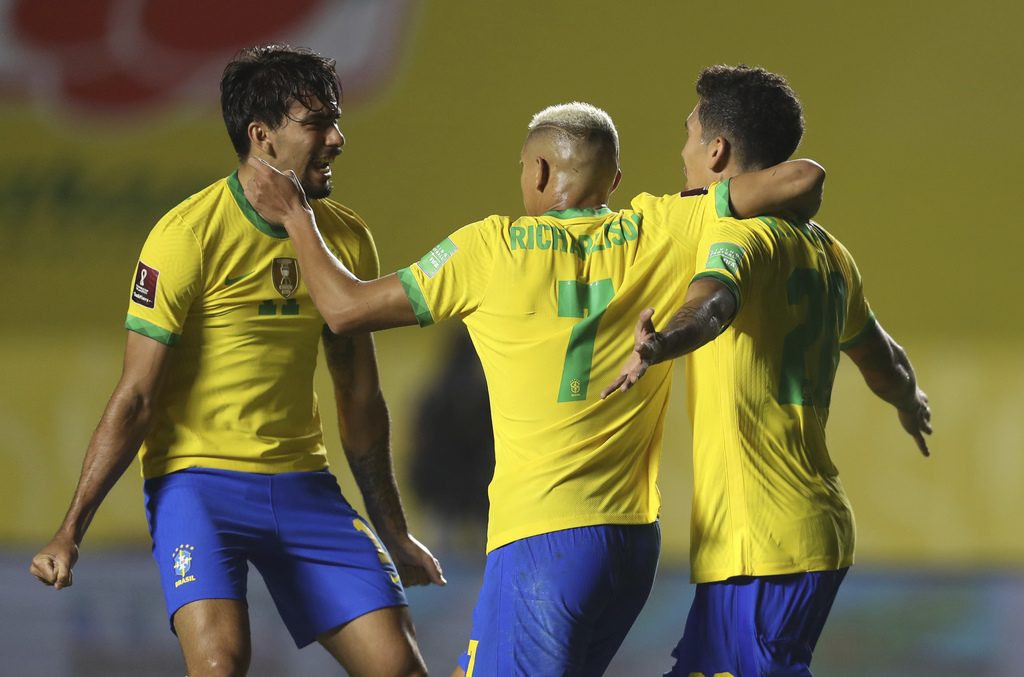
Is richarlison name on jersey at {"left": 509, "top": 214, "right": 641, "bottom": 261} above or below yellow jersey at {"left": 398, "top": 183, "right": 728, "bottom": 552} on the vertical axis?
above

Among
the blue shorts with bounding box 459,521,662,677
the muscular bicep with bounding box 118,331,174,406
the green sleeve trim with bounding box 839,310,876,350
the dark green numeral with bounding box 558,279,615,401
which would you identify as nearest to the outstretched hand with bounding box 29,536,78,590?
the muscular bicep with bounding box 118,331,174,406

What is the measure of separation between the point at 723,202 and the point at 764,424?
47 centimetres

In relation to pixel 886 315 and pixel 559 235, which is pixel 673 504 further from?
pixel 559 235

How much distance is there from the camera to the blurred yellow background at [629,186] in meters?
7.11

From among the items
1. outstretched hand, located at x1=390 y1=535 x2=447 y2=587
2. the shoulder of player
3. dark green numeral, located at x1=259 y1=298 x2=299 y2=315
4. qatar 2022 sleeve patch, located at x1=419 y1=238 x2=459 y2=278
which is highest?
the shoulder of player

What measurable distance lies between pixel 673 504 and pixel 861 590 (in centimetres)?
131

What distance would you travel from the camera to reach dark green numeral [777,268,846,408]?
2.12 metres

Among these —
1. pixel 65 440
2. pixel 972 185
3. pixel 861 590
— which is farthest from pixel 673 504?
pixel 65 440

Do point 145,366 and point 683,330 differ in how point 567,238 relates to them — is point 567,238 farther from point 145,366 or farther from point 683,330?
point 145,366

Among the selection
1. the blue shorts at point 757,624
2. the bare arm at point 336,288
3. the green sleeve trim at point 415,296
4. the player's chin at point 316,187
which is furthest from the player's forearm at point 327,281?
the blue shorts at point 757,624

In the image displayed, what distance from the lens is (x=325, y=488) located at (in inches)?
107

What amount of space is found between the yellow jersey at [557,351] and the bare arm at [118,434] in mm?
728

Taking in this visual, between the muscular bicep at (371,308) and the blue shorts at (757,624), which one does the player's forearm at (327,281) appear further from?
the blue shorts at (757,624)

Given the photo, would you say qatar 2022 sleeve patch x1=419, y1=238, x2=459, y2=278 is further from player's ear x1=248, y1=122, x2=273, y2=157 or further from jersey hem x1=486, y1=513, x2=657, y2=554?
player's ear x1=248, y1=122, x2=273, y2=157
